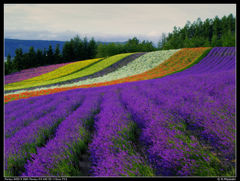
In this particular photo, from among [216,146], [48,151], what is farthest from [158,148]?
[48,151]

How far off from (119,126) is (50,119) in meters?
1.93

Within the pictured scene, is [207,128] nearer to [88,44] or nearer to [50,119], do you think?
[50,119]

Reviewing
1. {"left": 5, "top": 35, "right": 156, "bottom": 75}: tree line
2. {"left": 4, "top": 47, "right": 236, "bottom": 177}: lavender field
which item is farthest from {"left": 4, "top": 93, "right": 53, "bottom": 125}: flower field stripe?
{"left": 5, "top": 35, "right": 156, "bottom": 75}: tree line

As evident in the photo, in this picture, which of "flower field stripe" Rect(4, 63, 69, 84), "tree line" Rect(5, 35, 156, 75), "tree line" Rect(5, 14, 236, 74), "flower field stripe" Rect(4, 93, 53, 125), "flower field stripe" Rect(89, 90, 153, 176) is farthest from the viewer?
"tree line" Rect(5, 35, 156, 75)

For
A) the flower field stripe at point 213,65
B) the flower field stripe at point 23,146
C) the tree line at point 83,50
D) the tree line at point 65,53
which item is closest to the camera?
the flower field stripe at point 23,146

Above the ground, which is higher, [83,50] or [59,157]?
[83,50]

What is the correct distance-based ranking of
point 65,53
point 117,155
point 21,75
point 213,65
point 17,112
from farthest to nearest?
point 65,53, point 21,75, point 213,65, point 17,112, point 117,155

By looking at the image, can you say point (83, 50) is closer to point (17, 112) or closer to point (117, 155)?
point (17, 112)

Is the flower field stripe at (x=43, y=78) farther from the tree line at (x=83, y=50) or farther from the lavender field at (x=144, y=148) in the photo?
the lavender field at (x=144, y=148)

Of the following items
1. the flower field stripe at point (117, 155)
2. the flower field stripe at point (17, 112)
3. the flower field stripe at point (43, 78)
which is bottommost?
the flower field stripe at point (17, 112)

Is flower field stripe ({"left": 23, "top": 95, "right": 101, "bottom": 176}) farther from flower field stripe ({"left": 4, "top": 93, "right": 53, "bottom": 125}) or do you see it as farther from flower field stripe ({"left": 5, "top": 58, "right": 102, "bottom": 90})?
flower field stripe ({"left": 5, "top": 58, "right": 102, "bottom": 90})

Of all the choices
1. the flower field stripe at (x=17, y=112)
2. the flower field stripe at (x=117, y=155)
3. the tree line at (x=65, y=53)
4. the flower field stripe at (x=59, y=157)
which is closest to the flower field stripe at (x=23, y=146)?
the flower field stripe at (x=59, y=157)

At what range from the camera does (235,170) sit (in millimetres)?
1475

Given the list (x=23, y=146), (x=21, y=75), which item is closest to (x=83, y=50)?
(x=21, y=75)
